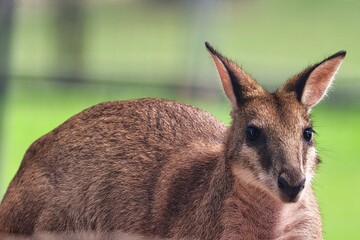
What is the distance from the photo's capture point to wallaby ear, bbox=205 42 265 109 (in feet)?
25.4

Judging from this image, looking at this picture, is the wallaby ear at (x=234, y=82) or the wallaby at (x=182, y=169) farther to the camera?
the wallaby ear at (x=234, y=82)

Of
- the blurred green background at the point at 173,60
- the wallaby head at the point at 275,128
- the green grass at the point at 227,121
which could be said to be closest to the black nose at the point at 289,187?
the wallaby head at the point at 275,128

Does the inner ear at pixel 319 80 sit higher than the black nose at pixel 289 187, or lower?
higher

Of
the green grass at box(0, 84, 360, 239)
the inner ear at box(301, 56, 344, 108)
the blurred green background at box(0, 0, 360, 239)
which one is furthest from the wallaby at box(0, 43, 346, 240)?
the green grass at box(0, 84, 360, 239)

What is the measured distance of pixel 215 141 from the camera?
8.62 meters

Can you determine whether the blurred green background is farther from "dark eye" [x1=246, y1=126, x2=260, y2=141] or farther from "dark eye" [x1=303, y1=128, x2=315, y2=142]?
"dark eye" [x1=303, y1=128, x2=315, y2=142]

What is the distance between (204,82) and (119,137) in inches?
353

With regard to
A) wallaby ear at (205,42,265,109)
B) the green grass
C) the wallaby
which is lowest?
the green grass

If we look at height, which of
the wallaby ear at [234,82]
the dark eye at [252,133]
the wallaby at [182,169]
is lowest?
→ the wallaby at [182,169]

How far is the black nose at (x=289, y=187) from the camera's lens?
7.11m

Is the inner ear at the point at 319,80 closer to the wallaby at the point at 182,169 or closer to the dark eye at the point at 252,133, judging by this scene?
the wallaby at the point at 182,169

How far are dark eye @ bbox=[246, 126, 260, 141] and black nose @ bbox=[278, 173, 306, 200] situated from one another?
0.43 metres

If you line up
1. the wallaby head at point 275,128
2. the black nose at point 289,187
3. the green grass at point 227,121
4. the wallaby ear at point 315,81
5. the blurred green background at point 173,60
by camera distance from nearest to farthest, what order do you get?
1. the black nose at point 289,187
2. the wallaby head at point 275,128
3. the wallaby ear at point 315,81
4. the green grass at point 227,121
5. the blurred green background at point 173,60

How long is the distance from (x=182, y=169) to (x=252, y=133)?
2.86 ft
